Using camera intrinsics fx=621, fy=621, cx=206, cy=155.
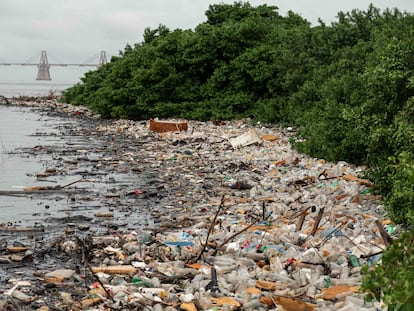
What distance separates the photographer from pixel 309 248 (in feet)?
23.5

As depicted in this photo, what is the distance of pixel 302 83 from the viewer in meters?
20.8

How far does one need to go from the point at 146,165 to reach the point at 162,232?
6436 mm

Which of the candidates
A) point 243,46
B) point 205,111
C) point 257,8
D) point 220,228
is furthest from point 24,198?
point 257,8

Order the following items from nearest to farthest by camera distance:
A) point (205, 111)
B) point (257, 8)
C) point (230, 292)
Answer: point (230, 292) → point (205, 111) → point (257, 8)

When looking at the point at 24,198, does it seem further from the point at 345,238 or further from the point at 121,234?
the point at 345,238

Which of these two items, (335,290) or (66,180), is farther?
(66,180)

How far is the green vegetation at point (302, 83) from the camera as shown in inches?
385

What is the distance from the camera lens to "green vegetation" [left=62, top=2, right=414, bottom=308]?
9773 mm

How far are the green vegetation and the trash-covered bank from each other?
733 millimetres

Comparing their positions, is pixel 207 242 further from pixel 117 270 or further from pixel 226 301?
pixel 226 301

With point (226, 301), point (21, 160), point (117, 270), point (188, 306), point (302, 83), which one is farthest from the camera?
point (302, 83)

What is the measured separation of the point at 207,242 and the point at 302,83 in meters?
14.4

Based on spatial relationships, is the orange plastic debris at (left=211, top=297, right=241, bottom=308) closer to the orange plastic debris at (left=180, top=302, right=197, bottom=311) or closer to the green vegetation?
the orange plastic debris at (left=180, top=302, right=197, bottom=311)

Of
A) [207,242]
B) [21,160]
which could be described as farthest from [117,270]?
[21,160]
